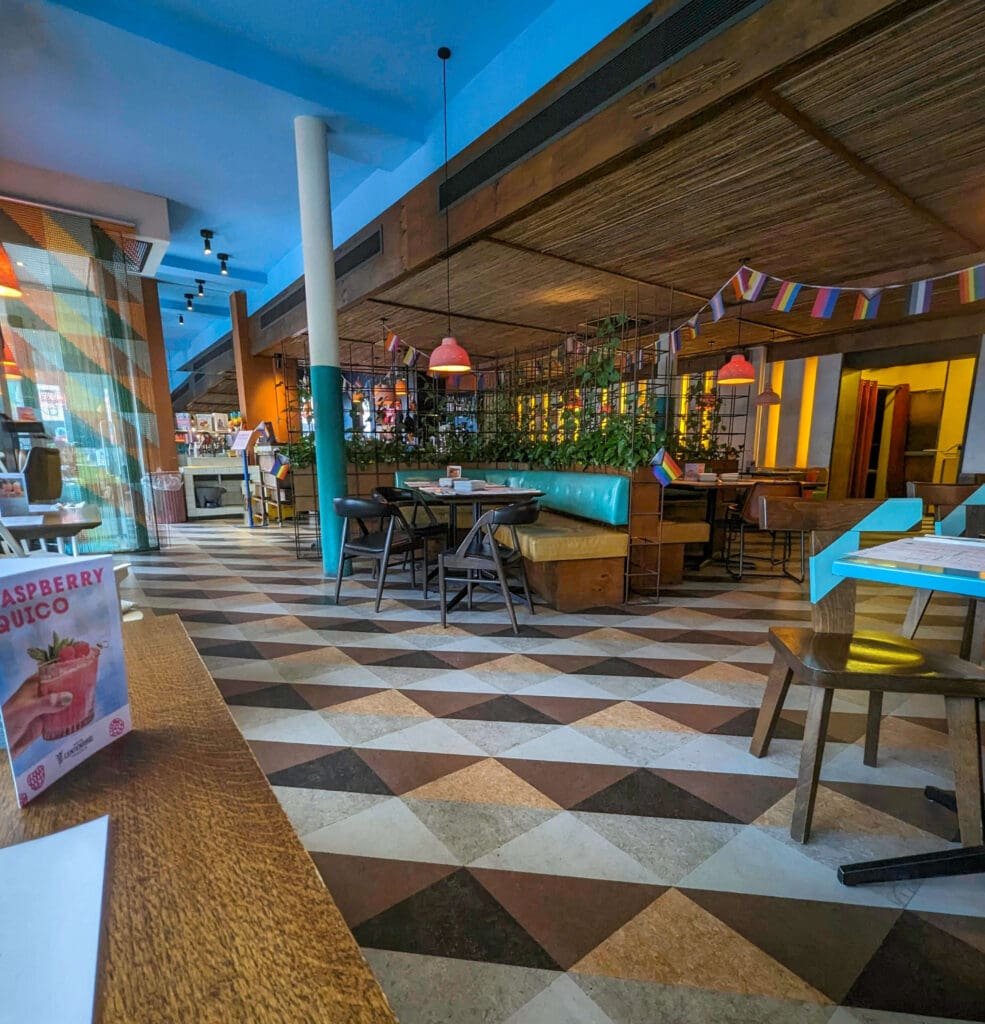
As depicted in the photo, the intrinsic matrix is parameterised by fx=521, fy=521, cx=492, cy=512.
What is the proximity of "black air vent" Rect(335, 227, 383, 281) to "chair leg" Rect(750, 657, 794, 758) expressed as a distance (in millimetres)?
5266

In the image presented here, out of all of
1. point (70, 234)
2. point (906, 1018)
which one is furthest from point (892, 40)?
point (70, 234)

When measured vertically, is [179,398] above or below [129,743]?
above

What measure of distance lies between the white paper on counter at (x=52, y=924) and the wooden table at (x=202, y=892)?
0.05 ft

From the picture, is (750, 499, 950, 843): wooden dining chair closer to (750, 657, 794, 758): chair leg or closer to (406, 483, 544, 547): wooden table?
(750, 657, 794, 758): chair leg

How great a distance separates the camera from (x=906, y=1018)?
107 cm

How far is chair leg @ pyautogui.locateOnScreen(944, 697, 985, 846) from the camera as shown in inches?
56.9

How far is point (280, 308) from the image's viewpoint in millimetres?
7762

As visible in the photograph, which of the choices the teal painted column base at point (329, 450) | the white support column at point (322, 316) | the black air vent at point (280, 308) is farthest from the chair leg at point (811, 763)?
the black air vent at point (280, 308)

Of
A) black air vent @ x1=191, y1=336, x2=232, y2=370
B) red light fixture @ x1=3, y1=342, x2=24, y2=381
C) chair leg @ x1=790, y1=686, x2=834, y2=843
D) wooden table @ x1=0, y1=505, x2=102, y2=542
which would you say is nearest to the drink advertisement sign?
chair leg @ x1=790, y1=686, x2=834, y2=843

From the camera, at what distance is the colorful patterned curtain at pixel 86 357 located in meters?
5.36

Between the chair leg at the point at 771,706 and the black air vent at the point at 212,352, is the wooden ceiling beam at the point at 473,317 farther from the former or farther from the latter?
the black air vent at the point at 212,352

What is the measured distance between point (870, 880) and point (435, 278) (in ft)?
17.8

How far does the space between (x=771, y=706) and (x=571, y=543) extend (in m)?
1.98

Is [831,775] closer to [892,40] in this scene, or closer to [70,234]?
[892,40]
